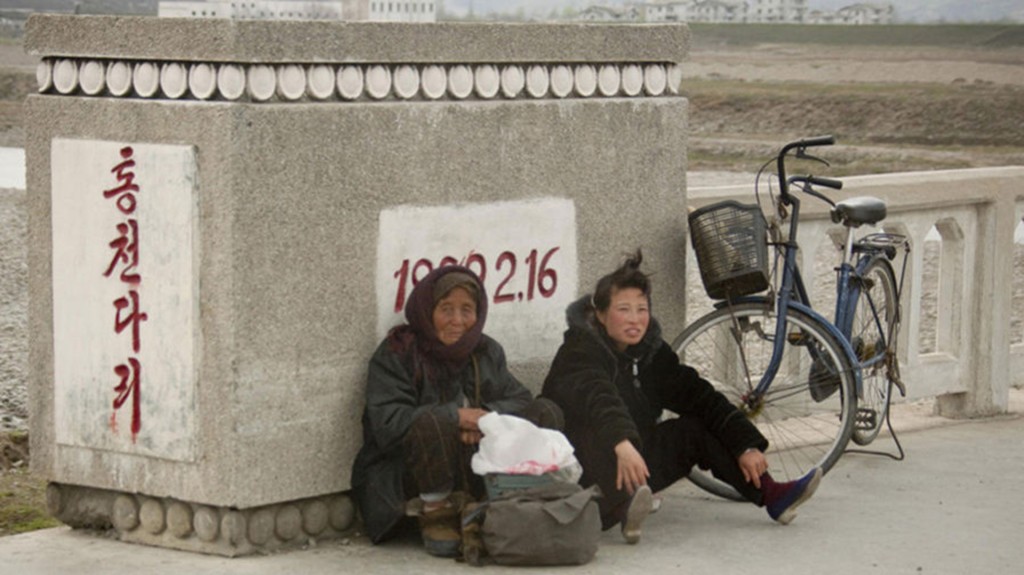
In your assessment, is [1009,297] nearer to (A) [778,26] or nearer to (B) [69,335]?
(B) [69,335]

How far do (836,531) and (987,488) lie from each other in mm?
977

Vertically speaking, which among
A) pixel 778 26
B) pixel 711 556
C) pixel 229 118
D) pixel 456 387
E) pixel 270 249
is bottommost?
pixel 711 556

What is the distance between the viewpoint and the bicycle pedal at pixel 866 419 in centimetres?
799

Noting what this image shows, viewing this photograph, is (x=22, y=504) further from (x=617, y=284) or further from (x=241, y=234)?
(x=617, y=284)

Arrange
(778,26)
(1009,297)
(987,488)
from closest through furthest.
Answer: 1. (987,488)
2. (1009,297)
3. (778,26)

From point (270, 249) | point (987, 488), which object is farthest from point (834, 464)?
point (270, 249)

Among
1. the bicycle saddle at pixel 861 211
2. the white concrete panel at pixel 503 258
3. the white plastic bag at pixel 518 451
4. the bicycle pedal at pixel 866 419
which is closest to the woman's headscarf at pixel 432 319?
the white concrete panel at pixel 503 258

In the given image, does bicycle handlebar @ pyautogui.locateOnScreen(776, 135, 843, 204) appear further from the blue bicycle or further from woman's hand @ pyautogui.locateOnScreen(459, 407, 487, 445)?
woman's hand @ pyautogui.locateOnScreen(459, 407, 487, 445)

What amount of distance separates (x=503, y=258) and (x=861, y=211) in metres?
1.60

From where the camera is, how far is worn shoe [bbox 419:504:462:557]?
6281 millimetres

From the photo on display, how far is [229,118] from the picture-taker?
598 centimetres

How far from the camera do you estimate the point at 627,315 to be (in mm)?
6758

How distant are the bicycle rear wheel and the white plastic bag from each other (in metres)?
1.12

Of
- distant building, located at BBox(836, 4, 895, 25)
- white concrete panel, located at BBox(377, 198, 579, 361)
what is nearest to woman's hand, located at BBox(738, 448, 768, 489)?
white concrete panel, located at BBox(377, 198, 579, 361)
